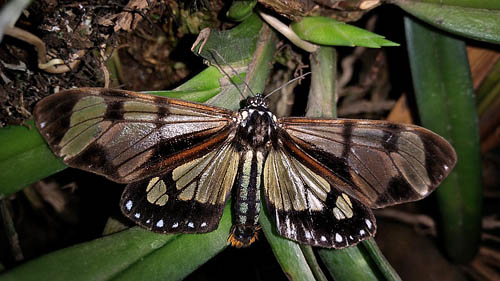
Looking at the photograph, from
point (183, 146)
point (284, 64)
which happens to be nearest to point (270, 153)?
point (183, 146)

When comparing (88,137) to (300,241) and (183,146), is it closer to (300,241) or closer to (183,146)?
(183,146)

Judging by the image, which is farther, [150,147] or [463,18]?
[463,18]

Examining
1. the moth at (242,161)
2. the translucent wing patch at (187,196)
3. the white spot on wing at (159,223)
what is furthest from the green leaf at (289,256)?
the white spot on wing at (159,223)

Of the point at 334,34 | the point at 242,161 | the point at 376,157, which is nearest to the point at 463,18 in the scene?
the point at 334,34

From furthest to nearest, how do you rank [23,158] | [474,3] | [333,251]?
[474,3] < [333,251] < [23,158]

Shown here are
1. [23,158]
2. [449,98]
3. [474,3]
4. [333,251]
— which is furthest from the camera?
[449,98]

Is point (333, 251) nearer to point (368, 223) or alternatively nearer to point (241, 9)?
point (368, 223)
